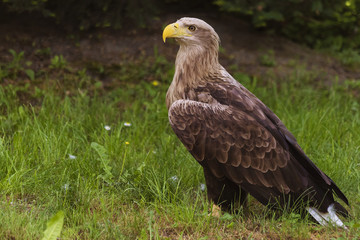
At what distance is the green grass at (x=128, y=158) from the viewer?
361 centimetres

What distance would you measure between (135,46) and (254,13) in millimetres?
1575

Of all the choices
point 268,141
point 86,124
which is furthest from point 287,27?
point 268,141

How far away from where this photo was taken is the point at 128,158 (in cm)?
453

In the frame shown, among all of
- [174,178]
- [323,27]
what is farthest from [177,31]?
[323,27]

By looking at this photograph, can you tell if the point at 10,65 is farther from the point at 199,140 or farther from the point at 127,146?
the point at 199,140

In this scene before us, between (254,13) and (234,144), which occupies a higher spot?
(254,13)

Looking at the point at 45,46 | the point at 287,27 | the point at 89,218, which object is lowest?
the point at 89,218

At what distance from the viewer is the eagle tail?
3702mm

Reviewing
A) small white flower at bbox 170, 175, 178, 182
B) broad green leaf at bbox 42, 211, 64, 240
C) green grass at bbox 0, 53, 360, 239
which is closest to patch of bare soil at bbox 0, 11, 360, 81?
green grass at bbox 0, 53, 360, 239

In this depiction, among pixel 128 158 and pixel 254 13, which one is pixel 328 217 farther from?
pixel 254 13

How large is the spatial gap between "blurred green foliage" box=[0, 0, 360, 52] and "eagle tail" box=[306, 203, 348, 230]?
11.5 feet

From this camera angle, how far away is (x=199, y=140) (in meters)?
3.74

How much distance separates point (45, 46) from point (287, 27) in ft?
11.2

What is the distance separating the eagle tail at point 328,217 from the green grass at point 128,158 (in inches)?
1.8
